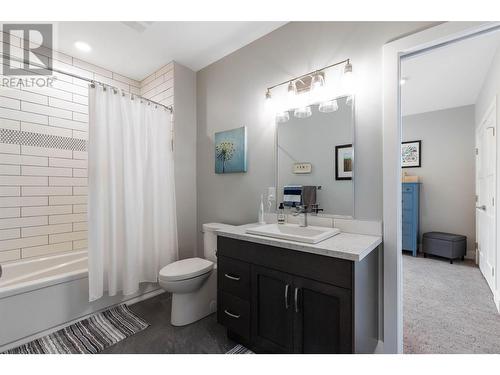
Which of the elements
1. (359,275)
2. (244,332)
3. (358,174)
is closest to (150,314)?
(244,332)

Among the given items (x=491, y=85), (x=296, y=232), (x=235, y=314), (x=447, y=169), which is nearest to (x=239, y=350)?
(x=235, y=314)

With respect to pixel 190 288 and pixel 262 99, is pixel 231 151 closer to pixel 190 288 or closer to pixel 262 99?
pixel 262 99

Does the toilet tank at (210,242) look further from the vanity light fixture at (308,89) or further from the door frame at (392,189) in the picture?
the door frame at (392,189)

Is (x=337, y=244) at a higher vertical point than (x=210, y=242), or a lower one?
higher

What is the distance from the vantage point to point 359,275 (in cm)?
117

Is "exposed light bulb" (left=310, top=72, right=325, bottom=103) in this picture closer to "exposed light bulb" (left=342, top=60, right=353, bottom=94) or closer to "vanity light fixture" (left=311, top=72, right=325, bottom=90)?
"vanity light fixture" (left=311, top=72, right=325, bottom=90)

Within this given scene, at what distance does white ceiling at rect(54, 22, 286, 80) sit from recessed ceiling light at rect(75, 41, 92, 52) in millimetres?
35

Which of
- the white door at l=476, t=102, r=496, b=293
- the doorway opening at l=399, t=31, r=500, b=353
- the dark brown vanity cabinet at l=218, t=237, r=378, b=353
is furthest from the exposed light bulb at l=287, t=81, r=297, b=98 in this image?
the white door at l=476, t=102, r=496, b=293

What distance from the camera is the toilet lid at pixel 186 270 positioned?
1.78m

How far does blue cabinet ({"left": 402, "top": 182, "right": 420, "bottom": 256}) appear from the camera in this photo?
143 inches

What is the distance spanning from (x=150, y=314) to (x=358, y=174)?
2.10 m

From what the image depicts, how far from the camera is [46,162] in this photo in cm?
228

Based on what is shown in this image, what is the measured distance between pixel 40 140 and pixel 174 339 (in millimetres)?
2268

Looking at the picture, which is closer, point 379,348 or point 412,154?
point 379,348
